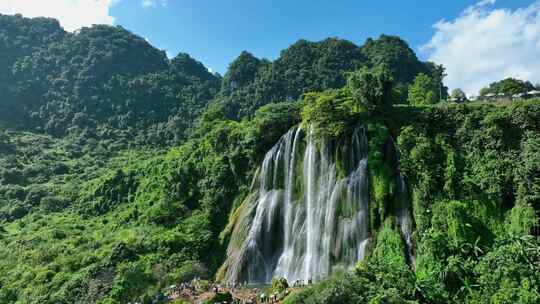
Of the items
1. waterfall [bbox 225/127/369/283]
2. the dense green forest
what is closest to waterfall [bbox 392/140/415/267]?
the dense green forest

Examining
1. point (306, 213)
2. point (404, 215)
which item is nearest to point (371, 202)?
point (404, 215)

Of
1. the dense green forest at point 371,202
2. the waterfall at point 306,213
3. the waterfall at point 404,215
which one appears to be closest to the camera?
the dense green forest at point 371,202

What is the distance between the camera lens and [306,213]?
30.0m

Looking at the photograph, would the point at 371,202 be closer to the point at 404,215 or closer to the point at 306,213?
the point at 404,215

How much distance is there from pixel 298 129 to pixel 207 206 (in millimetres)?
10328

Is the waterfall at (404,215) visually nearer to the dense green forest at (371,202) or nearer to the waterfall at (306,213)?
the dense green forest at (371,202)

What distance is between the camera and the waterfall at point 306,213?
27609 mm

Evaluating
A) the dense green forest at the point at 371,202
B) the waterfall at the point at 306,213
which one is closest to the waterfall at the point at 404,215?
the dense green forest at the point at 371,202

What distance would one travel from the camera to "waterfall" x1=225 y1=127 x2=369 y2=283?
27.6 meters

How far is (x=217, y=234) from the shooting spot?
113ft

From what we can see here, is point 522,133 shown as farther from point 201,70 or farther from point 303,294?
point 201,70

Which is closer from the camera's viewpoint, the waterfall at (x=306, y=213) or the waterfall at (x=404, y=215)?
the waterfall at (x=404, y=215)

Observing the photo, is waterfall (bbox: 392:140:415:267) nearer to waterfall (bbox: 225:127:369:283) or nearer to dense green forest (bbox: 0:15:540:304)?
dense green forest (bbox: 0:15:540:304)

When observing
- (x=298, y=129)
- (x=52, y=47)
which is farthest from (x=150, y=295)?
(x=52, y=47)
